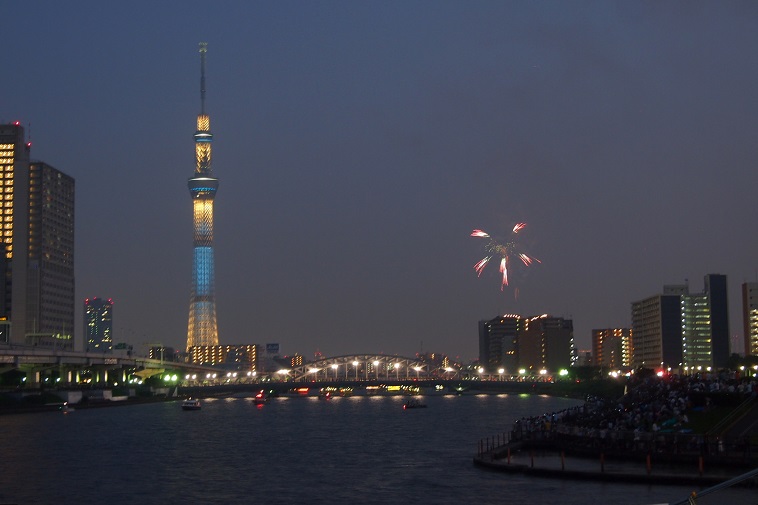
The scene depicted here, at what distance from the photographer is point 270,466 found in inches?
2405

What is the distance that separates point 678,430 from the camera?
50906mm

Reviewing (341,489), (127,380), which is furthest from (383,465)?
(127,380)

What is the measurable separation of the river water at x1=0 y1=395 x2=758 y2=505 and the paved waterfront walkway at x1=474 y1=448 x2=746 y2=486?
0.64 meters

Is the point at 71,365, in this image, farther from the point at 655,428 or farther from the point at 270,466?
the point at 655,428

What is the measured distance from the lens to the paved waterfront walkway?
135 ft

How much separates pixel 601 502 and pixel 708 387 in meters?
27.5

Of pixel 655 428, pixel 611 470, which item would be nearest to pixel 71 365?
pixel 655 428

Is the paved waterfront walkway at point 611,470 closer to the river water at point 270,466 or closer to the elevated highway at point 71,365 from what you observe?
the river water at point 270,466

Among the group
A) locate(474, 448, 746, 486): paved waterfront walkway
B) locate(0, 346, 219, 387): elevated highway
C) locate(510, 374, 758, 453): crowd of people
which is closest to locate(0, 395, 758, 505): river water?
locate(474, 448, 746, 486): paved waterfront walkway

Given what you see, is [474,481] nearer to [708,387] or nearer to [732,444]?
[732,444]

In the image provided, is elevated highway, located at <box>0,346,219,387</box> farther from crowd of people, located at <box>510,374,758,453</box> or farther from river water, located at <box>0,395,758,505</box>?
crowd of people, located at <box>510,374,758,453</box>

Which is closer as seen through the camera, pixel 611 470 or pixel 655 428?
pixel 611 470

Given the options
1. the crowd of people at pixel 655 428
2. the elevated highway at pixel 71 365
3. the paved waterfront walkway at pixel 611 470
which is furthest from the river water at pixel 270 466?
the elevated highway at pixel 71 365

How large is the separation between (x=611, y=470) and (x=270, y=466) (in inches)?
898
